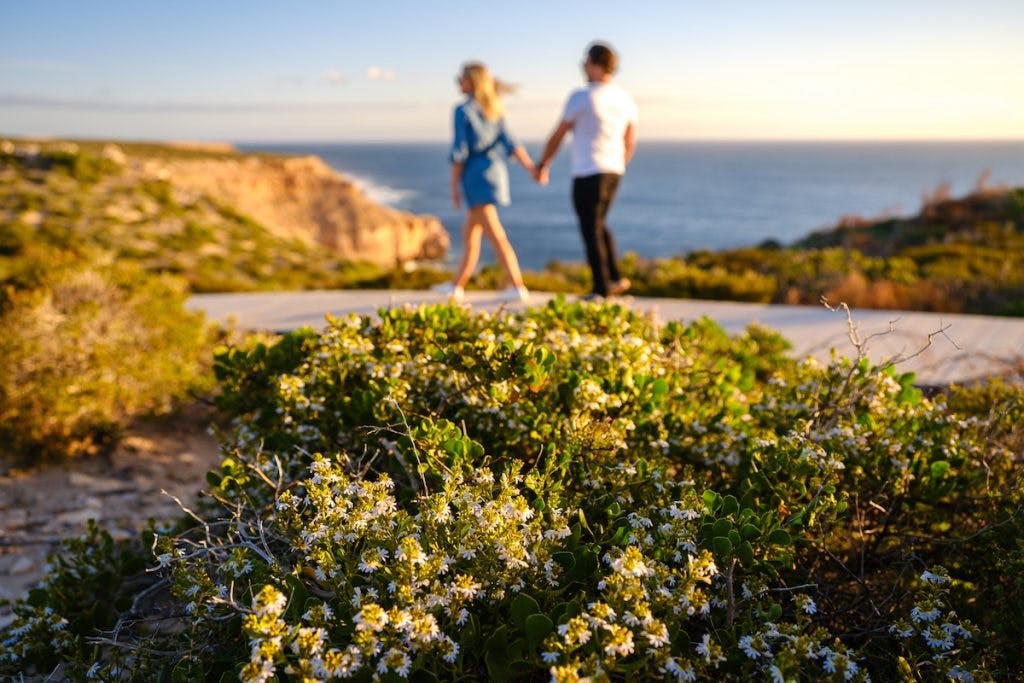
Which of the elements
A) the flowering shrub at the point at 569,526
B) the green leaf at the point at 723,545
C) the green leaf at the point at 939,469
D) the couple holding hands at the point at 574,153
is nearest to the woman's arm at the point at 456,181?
the couple holding hands at the point at 574,153

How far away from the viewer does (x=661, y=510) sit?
2.60 metres

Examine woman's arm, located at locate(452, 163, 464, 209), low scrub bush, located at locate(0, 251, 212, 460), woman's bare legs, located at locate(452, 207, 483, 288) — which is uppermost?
woman's arm, located at locate(452, 163, 464, 209)

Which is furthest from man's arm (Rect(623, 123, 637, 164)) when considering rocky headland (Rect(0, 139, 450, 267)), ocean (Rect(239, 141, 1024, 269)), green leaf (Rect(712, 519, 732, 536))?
rocky headland (Rect(0, 139, 450, 267))

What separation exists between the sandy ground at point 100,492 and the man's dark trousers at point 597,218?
3.63m

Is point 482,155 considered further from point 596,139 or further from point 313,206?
point 313,206

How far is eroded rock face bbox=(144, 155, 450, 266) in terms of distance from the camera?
151ft

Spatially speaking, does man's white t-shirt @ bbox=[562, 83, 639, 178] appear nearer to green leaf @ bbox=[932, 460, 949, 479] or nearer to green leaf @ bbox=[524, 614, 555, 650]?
green leaf @ bbox=[932, 460, 949, 479]

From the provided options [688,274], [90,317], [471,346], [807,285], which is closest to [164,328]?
[90,317]

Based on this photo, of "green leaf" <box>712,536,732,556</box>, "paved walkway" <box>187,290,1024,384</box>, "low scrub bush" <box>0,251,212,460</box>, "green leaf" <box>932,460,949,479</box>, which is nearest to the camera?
"green leaf" <box>712,536,732,556</box>

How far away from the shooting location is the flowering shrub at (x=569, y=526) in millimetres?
2074

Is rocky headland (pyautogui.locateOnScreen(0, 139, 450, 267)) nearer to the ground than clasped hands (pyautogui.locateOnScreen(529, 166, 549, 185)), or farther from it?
nearer to the ground

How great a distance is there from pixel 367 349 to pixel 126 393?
2918 mm

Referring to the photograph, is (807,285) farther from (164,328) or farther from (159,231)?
(159,231)

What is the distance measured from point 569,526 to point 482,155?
5233 millimetres
